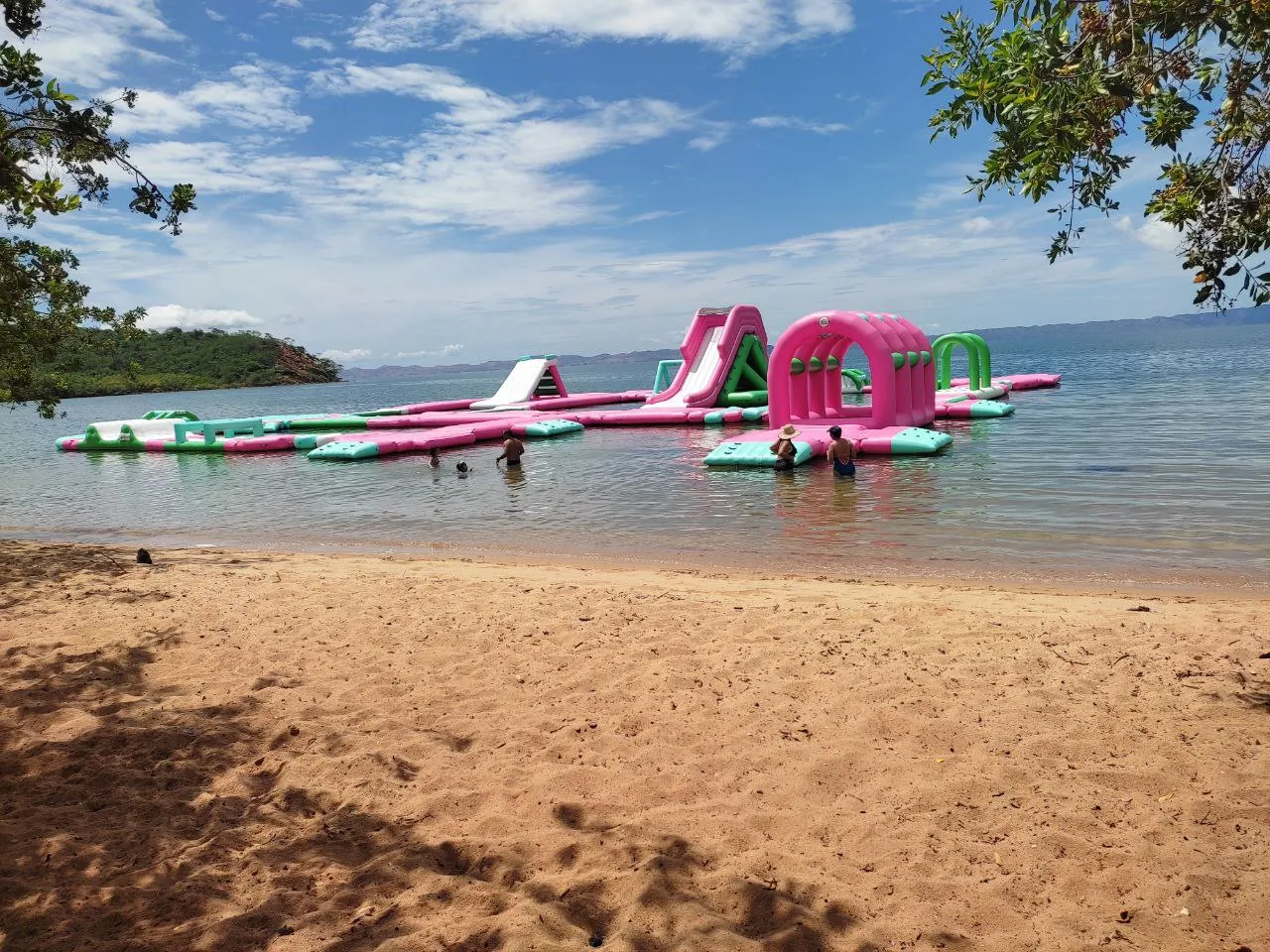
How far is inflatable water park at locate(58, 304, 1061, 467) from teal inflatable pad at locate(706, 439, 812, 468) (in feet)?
0.09

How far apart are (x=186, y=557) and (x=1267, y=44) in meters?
10.8

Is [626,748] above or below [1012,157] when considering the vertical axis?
below

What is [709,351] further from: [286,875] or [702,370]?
[286,875]

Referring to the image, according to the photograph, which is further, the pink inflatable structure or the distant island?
the distant island

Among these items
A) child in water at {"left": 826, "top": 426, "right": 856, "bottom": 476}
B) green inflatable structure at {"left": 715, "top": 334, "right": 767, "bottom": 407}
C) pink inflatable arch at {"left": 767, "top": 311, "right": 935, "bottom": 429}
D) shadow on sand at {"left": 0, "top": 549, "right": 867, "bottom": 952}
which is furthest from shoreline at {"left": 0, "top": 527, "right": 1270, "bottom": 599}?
green inflatable structure at {"left": 715, "top": 334, "right": 767, "bottom": 407}

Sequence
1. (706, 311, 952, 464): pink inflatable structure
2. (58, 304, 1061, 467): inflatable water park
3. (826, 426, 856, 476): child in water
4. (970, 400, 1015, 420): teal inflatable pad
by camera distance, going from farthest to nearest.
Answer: (970, 400, 1015, 420): teal inflatable pad, (58, 304, 1061, 467): inflatable water park, (706, 311, 952, 464): pink inflatable structure, (826, 426, 856, 476): child in water

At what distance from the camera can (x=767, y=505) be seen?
1324cm

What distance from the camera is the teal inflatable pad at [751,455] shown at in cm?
1692

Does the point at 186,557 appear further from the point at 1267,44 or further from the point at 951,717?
the point at 1267,44

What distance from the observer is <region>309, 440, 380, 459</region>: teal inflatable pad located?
2205 centimetres

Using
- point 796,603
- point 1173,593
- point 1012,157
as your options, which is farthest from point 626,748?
point 1173,593

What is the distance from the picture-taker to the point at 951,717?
4.59m

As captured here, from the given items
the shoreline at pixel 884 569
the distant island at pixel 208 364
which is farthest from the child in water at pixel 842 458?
the distant island at pixel 208 364

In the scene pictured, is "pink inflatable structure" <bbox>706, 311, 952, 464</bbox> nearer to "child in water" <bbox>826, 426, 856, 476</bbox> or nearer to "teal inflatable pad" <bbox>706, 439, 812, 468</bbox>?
"teal inflatable pad" <bbox>706, 439, 812, 468</bbox>
